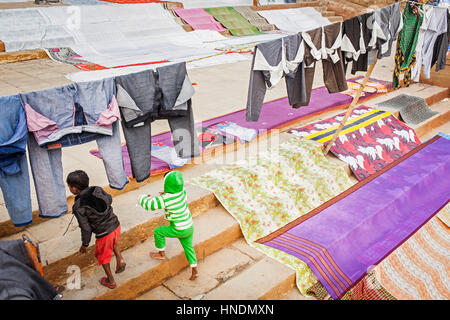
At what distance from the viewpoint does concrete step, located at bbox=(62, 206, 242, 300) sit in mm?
3681

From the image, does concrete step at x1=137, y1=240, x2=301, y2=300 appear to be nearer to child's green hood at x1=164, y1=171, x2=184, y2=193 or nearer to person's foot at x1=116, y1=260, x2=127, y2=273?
person's foot at x1=116, y1=260, x2=127, y2=273

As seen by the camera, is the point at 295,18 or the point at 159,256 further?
the point at 295,18

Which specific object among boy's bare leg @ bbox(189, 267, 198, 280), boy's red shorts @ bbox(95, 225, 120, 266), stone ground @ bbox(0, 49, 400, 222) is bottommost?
boy's bare leg @ bbox(189, 267, 198, 280)

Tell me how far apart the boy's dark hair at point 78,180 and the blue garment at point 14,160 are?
0.49m

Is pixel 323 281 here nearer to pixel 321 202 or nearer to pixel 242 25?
pixel 321 202

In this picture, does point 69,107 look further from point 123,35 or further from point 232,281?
point 123,35

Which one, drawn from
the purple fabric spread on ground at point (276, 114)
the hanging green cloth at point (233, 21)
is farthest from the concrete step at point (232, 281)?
the hanging green cloth at point (233, 21)

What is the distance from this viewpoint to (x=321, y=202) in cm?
579

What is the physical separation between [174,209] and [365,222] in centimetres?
277

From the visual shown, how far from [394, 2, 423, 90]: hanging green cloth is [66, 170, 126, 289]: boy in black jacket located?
6.55 m

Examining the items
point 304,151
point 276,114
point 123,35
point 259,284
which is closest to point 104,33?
point 123,35

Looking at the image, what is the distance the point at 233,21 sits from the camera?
14.5 m

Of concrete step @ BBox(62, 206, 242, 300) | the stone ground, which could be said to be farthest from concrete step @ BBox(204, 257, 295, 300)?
the stone ground
